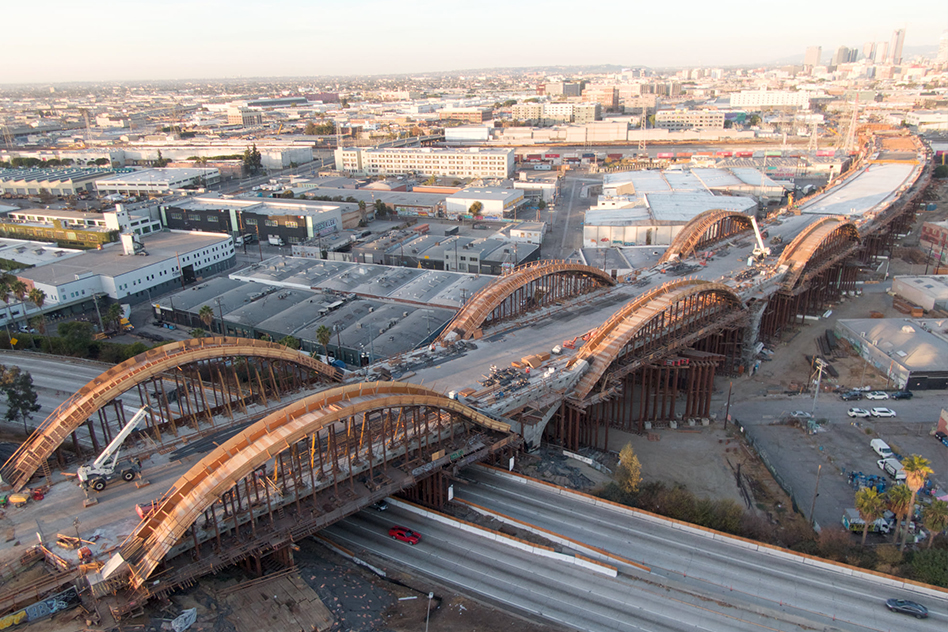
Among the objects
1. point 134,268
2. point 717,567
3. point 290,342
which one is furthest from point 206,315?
point 717,567

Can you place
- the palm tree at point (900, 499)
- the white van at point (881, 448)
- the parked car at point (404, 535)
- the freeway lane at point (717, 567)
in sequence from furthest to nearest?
the white van at point (881, 448), the palm tree at point (900, 499), the parked car at point (404, 535), the freeway lane at point (717, 567)

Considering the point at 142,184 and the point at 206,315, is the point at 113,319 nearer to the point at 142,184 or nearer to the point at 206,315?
the point at 206,315

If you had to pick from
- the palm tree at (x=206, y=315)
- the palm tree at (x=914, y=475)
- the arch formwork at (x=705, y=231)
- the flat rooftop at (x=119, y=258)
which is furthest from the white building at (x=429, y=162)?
the palm tree at (x=914, y=475)

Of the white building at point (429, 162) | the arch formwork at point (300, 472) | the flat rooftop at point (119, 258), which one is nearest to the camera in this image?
the arch formwork at point (300, 472)

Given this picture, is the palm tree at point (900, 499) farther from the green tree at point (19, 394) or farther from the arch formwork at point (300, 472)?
the green tree at point (19, 394)

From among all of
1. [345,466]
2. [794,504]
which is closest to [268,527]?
[345,466]
